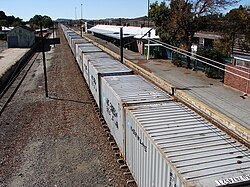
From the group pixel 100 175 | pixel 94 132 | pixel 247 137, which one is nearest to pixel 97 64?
pixel 94 132

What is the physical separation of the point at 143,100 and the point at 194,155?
188 inches

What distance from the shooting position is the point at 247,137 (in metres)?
11.9

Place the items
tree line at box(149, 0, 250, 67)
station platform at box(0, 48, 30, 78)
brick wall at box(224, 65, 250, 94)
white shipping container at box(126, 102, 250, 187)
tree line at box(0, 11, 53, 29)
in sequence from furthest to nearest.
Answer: tree line at box(0, 11, 53, 29) → station platform at box(0, 48, 30, 78) → tree line at box(149, 0, 250, 67) → brick wall at box(224, 65, 250, 94) → white shipping container at box(126, 102, 250, 187)

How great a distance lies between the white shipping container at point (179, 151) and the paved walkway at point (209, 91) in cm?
809

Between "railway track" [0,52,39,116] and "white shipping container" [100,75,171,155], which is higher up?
"white shipping container" [100,75,171,155]

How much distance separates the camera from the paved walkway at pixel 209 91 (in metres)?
17.7

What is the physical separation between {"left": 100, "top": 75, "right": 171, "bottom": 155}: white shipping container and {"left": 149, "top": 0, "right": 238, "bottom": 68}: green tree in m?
19.3

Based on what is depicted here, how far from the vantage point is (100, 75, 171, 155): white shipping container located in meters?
11.0

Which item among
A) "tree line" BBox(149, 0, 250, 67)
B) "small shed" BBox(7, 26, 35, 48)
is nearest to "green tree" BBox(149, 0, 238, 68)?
"tree line" BBox(149, 0, 250, 67)

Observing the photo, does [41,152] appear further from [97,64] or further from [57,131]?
[97,64]

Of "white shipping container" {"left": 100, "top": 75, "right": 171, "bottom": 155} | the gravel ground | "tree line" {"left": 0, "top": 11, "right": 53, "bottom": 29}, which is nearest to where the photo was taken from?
"white shipping container" {"left": 100, "top": 75, "right": 171, "bottom": 155}

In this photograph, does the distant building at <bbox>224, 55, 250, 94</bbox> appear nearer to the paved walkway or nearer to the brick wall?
the brick wall

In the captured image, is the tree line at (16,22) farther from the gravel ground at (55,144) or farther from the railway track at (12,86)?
the gravel ground at (55,144)

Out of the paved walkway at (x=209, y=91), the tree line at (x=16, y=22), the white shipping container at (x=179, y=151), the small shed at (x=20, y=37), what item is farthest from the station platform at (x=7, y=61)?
the tree line at (x=16, y=22)
